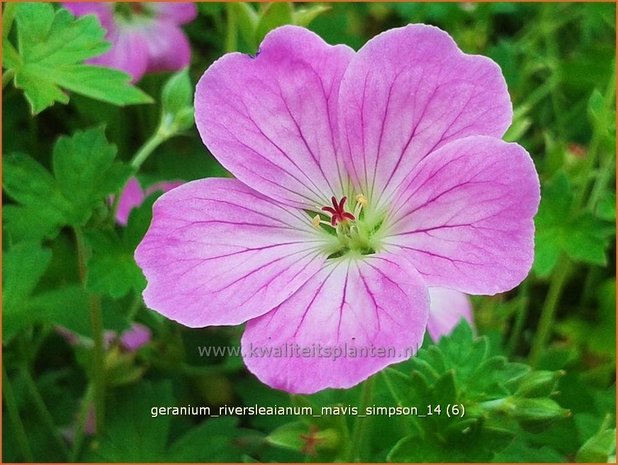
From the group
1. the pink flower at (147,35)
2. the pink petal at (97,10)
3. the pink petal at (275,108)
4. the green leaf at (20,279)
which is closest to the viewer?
the pink petal at (275,108)

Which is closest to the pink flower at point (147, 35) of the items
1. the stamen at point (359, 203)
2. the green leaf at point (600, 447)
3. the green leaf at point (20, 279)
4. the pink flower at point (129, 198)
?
the pink flower at point (129, 198)

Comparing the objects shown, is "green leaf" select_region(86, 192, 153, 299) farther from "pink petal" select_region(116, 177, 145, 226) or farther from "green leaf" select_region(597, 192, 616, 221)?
"green leaf" select_region(597, 192, 616, 221)

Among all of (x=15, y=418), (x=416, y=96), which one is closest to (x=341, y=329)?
(x=416, y=96)

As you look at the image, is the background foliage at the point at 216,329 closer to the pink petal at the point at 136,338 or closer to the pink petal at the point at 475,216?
the pink petal at the point at 136,338

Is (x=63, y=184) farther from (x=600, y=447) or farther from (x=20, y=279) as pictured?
(x=600, y=447)

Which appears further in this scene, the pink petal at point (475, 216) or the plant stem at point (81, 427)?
the plant stem at point (81, 427)

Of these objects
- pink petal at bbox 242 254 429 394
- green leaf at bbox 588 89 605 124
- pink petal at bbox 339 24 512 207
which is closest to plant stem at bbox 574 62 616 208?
green leaf at bbox 588 89 605 124

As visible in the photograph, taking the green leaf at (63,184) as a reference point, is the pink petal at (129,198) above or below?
above

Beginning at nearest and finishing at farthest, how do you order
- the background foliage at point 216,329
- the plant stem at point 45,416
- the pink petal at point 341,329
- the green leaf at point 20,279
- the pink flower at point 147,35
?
1. the pink petal at point 341,329
2. the background foliage at point 216,329
3. the green leaf at point 20,279
4. the plant stem at point 45,416
5. the pink flower at point 147,35

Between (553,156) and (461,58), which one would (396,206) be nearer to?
(461,58)
